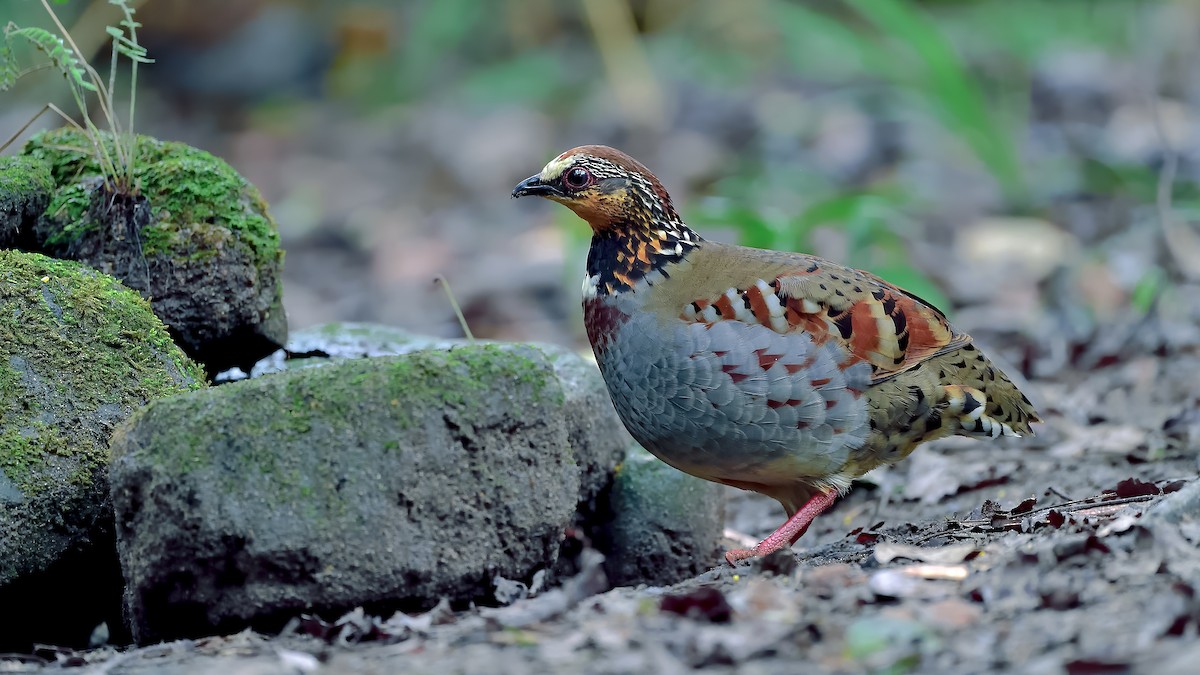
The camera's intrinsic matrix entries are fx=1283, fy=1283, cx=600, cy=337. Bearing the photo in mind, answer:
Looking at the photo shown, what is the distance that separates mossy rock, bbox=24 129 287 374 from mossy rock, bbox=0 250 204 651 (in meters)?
0.21

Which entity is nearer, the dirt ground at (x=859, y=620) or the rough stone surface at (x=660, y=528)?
the dirt ground at (x=859, y=620)

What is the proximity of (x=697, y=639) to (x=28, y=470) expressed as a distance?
2.20m

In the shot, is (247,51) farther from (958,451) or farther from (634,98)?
(958,451)

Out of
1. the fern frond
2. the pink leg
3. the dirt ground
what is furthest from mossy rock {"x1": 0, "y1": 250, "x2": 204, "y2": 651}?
the pink leg

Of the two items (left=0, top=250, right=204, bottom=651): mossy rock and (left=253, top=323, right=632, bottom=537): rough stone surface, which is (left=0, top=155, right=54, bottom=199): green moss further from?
(left=253, top=323, right=632, bottom=537): rough stone surface

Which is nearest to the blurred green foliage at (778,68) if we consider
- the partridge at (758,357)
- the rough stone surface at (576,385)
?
the rough stone surface at (576,385)

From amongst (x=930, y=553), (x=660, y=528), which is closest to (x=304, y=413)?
(x=660, y=528)

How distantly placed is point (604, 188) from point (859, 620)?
6.80 ft

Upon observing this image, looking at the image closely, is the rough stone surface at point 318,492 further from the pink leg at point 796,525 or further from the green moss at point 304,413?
the pink leg at point 796,525

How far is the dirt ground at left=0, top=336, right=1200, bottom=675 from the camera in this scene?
3033mm

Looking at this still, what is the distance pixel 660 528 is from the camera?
5.02 metres

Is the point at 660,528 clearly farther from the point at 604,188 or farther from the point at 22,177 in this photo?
the point at 22,177

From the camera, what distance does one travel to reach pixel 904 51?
12094 millimetres

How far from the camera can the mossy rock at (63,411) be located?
3.97m
